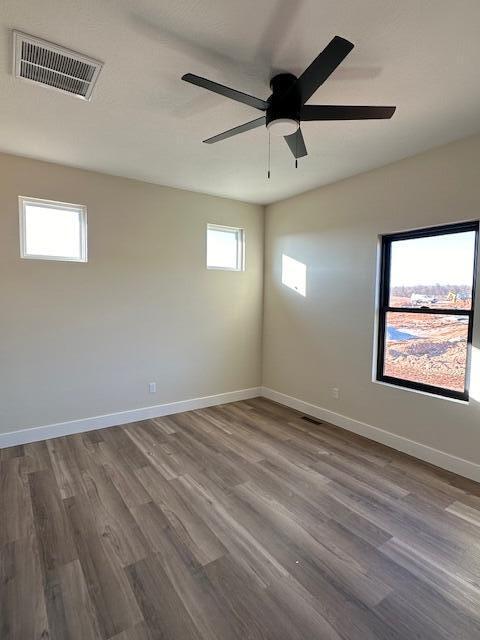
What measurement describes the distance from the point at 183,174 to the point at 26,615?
11.9 ft

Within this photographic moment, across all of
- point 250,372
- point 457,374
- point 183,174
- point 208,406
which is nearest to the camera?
point 457,374

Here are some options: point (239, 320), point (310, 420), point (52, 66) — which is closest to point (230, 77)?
point (52, 66)

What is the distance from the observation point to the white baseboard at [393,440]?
274cm

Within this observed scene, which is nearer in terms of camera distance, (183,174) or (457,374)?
(457,374)

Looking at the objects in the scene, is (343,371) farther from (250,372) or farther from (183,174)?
(183,174)

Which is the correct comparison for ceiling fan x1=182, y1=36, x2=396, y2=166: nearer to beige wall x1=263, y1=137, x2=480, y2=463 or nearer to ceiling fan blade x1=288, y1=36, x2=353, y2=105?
ceiling fan blade x1=288, y1=36, x2=353, y2=105

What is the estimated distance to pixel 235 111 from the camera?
2.30 metres

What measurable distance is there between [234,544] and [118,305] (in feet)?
8.90

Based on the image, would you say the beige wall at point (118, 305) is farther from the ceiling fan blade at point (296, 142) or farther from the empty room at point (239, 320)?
the ceiling fan blade at point (296, 142)

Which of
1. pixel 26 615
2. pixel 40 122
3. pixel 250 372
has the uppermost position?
pixel 40 122

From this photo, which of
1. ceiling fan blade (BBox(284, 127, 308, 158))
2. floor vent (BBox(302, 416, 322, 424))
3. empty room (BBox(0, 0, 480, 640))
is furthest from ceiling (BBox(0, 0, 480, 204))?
floor vent (BBox(302, 416, 322, 424))

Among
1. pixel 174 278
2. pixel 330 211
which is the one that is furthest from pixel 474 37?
pixel 174 278

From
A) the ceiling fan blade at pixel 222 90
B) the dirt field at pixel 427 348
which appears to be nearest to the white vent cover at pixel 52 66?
the ceiling fan blade at pixel 222 90

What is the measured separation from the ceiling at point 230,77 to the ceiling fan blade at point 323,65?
0.24 m
